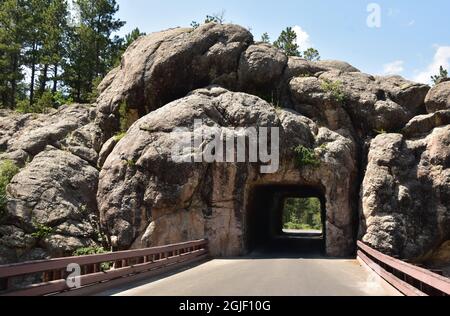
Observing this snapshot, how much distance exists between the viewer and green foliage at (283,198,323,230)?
79.8m

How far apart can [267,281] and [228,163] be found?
10.7m

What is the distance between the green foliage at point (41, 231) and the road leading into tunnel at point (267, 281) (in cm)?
1001

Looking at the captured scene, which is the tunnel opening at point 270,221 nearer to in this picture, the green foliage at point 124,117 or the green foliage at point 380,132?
the green foliage at point 380,132

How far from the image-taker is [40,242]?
2373 cm

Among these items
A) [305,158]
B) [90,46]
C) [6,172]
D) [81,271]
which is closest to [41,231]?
[6,172]

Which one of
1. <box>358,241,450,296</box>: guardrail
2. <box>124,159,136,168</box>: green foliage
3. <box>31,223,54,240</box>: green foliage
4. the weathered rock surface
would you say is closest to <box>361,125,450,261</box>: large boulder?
the weathered rock surface

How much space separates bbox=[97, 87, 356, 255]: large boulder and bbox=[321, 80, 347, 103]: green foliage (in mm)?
3248

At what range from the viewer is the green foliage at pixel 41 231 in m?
23.8

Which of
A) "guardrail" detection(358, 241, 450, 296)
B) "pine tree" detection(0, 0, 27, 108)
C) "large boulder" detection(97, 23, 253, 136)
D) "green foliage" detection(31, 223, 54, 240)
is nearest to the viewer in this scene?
"guardrail" detection(358, 241, 450, 296)

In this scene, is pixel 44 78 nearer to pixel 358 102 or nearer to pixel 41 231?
pixel 41 231

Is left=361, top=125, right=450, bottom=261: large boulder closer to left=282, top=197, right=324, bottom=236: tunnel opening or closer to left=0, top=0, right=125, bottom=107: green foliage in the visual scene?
left=0, top=0, right=125, bottom=107: green foliage

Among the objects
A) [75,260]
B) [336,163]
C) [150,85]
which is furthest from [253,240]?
[75,260]

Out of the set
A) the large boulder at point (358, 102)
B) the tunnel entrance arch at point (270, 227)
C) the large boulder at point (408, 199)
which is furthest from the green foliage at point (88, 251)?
the large boulder at point (358, 102)
